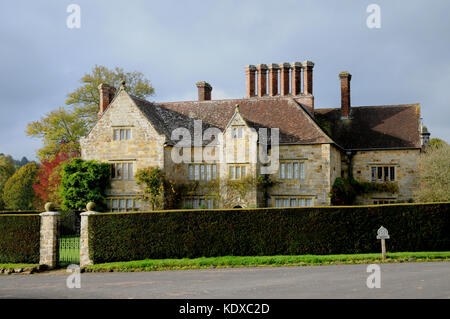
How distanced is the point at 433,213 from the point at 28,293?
1508 centimetres

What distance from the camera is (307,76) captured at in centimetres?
3628

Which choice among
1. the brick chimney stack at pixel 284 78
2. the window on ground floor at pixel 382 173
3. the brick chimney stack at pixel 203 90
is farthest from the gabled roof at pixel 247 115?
the window on ground floor at pixel 382 173

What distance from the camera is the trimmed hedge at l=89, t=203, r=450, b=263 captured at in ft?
63.3

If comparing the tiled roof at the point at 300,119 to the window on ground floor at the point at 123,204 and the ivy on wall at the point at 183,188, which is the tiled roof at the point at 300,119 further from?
the window on ground floor at the point at 123,204

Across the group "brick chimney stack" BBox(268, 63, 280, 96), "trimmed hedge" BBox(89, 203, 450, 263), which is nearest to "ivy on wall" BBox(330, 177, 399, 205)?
"brick chimney stack" BBox(268, 63, 280, 96)

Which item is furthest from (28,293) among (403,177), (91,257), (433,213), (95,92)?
(95,92)

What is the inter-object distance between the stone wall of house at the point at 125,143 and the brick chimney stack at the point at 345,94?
1399 centimetres

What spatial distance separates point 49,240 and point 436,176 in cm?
2291

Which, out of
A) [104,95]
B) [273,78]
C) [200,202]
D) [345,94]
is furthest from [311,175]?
[104,95]

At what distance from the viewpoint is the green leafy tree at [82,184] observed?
31047 millimetres

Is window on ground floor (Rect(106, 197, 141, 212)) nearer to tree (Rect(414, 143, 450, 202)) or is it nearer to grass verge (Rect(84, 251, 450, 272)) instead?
grass verge (Rect(84, 251, 450, 272))

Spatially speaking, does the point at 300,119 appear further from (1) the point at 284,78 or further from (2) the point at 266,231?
(2) the point at 266,231

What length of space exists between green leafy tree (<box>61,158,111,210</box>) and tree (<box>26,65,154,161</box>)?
16.3 meters
